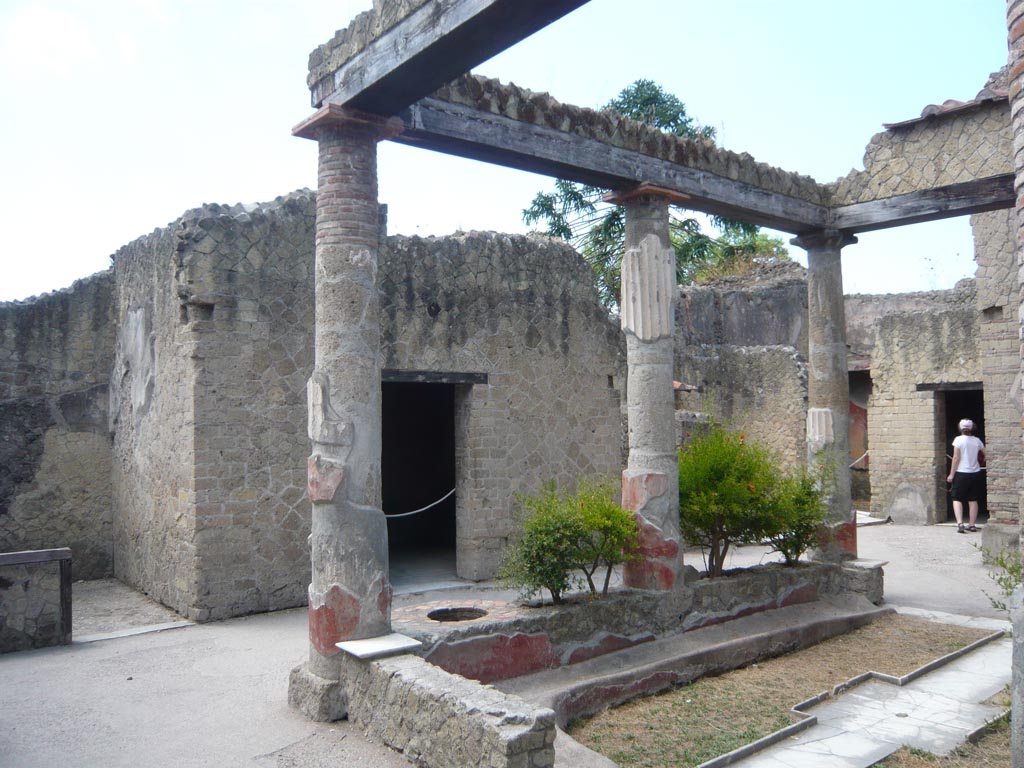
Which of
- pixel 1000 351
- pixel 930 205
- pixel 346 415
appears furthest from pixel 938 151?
pixel 346 415

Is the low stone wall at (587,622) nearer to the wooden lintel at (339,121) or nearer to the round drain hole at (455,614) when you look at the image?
the round drain hole at (455,614)

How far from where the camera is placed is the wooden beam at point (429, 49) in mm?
3856

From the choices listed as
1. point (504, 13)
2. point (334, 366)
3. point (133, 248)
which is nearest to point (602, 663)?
point (334, 366)

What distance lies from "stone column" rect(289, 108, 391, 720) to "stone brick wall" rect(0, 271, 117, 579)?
4.87 meters

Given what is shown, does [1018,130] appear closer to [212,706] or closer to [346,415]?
[346,415]

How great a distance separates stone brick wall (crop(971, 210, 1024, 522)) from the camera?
1000 cm

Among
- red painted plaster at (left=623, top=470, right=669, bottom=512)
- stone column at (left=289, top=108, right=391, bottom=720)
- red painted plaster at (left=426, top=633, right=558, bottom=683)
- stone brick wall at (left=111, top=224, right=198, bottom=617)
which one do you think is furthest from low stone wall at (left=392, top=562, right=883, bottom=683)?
stone brick wall at (left=111, top=224, right=198, bottom=617)

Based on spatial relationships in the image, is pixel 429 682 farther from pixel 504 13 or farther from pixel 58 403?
pixel 58 403

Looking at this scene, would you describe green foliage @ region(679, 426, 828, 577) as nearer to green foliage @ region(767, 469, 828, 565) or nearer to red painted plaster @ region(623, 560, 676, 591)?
green foliage @ region(767, 469, 828, 565)

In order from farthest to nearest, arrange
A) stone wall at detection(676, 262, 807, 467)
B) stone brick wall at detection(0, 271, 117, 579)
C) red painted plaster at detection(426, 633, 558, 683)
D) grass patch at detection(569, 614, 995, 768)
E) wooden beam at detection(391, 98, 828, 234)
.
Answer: stone wall at detection(676, 262, 807, 467), stone brick wall at detection(0, 271, 117, 579), wooden beam at detection(391, 98, 828, 234), red painted plaster at detection(426, 633, 558, 683), grass patch at detection(569, 614, 995, 768)

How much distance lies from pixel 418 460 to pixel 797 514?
6.00 metres

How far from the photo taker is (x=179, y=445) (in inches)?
284

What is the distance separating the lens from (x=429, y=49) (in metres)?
4.18

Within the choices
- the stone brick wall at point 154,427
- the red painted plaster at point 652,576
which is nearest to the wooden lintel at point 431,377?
the stone brick wall at point 154,427
